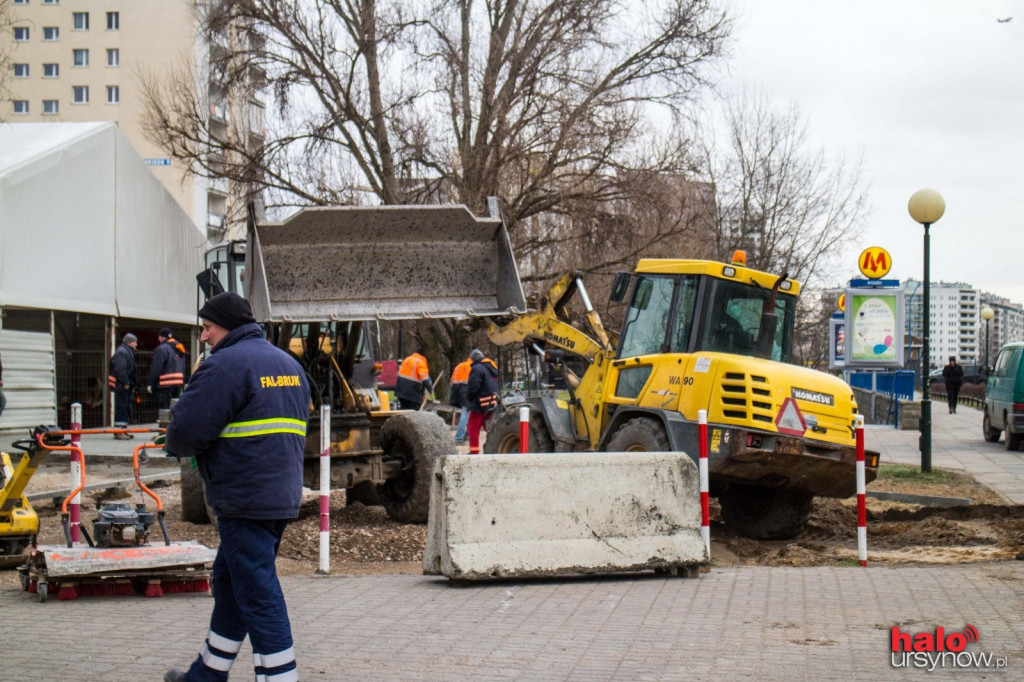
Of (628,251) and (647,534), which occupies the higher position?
(628,251)

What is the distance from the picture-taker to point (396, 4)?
2861 centimetres

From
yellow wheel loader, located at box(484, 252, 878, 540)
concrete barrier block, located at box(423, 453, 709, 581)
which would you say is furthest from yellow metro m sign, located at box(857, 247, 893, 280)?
concrete barrier block, located at box(423, 453, 709, 581)

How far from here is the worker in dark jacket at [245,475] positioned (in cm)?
504

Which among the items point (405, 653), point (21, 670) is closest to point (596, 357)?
point (405, 653)

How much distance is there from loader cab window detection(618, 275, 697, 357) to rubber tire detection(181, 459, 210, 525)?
4.36m

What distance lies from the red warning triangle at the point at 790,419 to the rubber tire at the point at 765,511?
4.78ft

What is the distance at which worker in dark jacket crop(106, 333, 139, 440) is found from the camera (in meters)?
21.9

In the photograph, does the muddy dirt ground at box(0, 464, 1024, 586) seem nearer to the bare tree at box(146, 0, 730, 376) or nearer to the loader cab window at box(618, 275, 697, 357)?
the loader cab window at box(618, 275, 697, 357)

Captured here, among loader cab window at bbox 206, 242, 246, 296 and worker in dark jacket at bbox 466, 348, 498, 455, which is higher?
loader cab window at bbox 206, 242, 246, 296

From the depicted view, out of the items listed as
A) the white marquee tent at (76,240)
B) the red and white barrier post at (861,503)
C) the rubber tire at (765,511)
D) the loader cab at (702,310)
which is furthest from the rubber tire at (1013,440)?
the white marquee tent at (76,240)

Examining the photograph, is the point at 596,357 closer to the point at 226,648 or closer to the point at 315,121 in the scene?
the point at 226,648

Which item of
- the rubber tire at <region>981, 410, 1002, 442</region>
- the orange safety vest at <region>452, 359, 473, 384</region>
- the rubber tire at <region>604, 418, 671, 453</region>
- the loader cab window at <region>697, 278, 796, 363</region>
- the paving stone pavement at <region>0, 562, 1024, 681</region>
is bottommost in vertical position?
the rubber tire at <region>981, 410, 1002, 442</region>

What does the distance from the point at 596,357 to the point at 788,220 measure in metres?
29.1

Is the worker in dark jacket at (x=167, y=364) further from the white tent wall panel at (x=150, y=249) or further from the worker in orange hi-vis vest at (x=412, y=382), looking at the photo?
the worker in orange hi-vis vest at (x=412, y=382)
